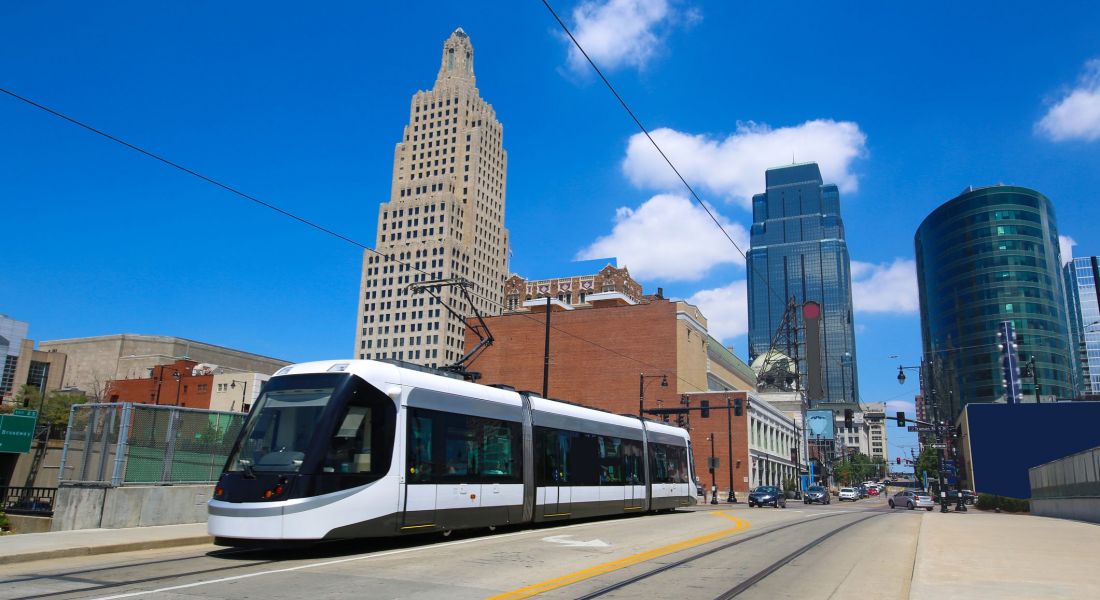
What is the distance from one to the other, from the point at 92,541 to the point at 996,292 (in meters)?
159

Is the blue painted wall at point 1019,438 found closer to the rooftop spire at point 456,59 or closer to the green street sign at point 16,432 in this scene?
the green street sign at point 16,432

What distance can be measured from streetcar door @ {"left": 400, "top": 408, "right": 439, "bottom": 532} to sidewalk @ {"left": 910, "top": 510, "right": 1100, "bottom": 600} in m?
8.06

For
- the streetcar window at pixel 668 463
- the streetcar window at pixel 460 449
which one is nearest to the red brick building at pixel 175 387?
the streetcar window at pixel 668 463

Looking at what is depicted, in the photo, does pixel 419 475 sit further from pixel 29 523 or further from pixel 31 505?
pixel 31 505

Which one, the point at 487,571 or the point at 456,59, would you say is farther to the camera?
the point at 456,59

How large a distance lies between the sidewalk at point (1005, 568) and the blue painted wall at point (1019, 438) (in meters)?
57.9

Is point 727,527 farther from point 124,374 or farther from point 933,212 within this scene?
point 933,212

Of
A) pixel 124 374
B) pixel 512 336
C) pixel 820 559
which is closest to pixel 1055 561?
pixel 820 559

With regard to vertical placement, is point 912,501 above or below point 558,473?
below

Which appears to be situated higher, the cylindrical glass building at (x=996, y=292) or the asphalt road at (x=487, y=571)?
the cylindrical glass building at (x=996, y=292)

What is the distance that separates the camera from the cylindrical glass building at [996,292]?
137625 millimetres

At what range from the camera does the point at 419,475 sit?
13.2 meters

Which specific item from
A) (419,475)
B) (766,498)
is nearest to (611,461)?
(419,475)

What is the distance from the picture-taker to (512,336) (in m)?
89.8
